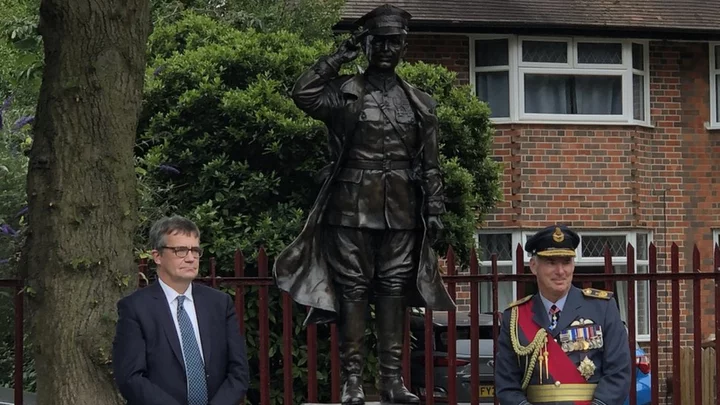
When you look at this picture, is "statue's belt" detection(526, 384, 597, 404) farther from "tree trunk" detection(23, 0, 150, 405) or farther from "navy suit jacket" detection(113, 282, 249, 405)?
"tree trunk" detection(23, 0, 150, 405)

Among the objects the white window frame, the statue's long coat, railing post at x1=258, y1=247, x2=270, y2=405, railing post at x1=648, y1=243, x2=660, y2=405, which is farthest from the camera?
the white window frame

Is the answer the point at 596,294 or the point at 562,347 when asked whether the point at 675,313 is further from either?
the point at 562,347

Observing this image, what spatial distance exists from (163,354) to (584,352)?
1.83 meters

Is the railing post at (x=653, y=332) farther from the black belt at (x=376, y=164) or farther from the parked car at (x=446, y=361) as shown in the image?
the black belt at (x=376, y=164)

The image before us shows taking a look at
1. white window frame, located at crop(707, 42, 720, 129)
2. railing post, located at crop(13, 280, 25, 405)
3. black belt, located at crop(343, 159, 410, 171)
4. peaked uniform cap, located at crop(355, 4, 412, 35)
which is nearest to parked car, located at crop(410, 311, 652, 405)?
railing post, located at crop(13, 280, 25, 405)

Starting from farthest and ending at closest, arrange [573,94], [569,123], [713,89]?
[713,89] → [573,94] → [569,123]

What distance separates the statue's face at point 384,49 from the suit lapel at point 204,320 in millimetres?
1982

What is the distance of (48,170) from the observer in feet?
24.3

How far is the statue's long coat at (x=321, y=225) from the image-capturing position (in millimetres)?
7336

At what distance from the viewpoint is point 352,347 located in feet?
24.0

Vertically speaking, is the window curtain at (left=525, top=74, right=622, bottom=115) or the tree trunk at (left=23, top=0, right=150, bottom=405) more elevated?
the window curtain at (left=525, top=74, right=622, bottom=115)

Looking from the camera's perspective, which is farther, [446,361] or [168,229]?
[446,361]

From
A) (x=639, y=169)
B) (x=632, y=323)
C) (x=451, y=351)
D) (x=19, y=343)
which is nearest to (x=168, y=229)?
(x=19, y=343)

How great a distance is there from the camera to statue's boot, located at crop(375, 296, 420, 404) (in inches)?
288
